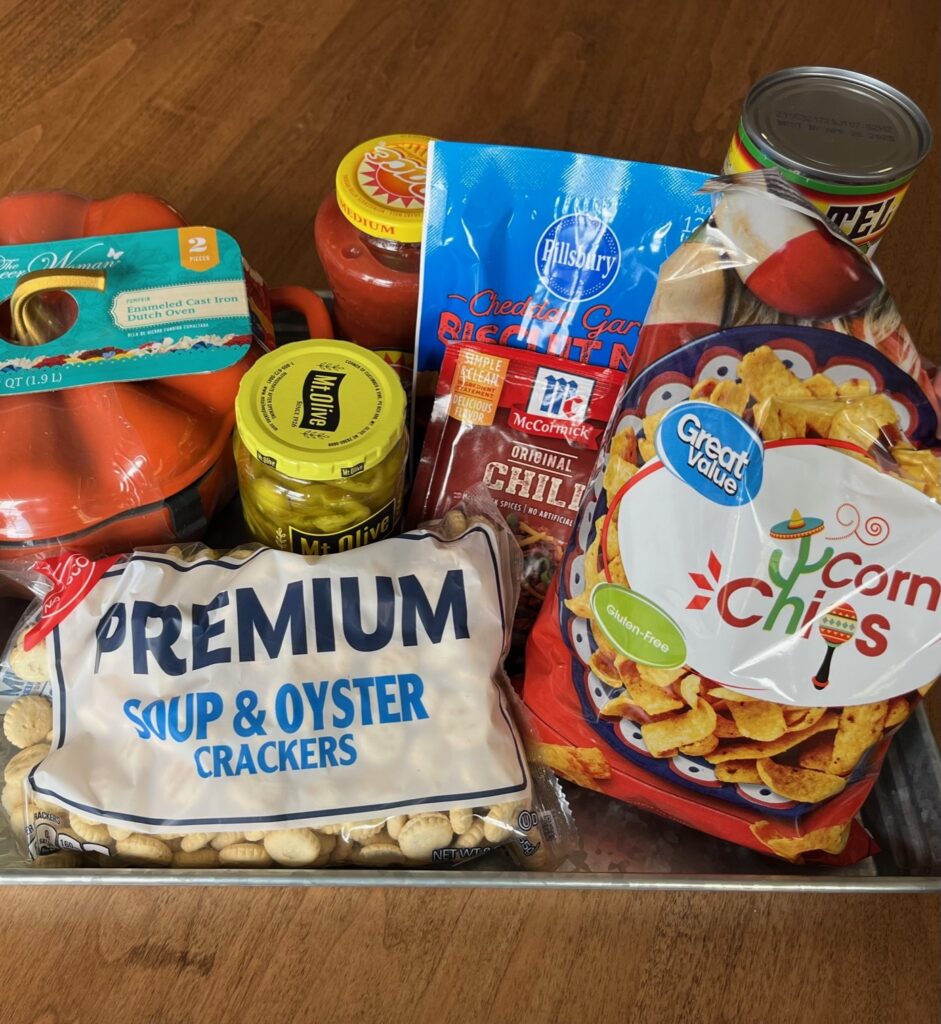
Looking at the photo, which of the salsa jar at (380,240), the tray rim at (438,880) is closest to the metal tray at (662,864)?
the tray rim at (438,880)

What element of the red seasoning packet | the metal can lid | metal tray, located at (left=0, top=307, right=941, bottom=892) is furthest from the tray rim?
the metal can lid

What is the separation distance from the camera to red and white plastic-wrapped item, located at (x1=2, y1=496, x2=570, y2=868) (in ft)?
1.90

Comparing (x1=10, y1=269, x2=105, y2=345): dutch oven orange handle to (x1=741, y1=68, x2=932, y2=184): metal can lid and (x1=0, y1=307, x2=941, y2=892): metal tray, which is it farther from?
(x1=741, y1=68, x2=932, y2=184): metal can lid

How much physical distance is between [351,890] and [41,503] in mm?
318

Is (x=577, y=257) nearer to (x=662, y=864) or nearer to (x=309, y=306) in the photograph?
(x=309, y=306)

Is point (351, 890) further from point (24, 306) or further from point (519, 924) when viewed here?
point (24, 306)

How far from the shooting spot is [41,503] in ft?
2.08

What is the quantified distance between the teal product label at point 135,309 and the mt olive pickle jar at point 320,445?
7 cm

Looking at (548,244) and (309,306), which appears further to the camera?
(309,306)

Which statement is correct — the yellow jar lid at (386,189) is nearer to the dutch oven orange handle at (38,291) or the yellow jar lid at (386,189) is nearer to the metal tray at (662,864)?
the dutch oven orange handle at (38,291)

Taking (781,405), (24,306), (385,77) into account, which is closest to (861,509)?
(781,405)

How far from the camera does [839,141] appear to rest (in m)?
0.63

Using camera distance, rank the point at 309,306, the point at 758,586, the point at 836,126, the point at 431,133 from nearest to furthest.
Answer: the point at 758,586
the point at 836,126
the point at 309,306
the point at 431,133

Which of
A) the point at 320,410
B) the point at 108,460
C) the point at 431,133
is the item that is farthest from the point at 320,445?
the point at 431,133
